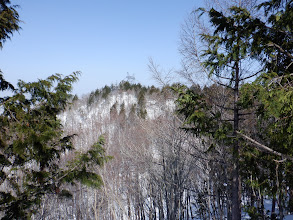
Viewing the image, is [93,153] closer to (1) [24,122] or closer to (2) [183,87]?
(1) [24,122]

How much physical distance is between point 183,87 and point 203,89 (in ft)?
5.29

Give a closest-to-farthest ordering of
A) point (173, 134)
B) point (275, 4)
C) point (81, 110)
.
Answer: point (275, 4) → point (173, 134) → point (81, 110)

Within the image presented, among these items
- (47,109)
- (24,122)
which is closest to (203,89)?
(47,109)

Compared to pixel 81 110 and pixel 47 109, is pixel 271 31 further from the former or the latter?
pixel 81 110

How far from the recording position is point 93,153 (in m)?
4.85

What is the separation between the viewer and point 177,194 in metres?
10.9

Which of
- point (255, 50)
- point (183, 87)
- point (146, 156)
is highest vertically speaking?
point (255, 50)

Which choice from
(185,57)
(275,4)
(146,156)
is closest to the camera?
(275,4)

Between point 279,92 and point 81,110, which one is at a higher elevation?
point 81,110

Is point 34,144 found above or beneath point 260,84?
beneath

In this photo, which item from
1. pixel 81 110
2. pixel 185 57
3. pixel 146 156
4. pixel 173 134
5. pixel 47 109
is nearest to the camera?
pixel 47 109

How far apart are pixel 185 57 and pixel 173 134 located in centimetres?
460

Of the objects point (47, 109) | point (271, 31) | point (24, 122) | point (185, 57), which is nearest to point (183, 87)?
point (185, 57)

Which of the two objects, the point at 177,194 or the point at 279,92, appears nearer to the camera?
the point at 279,92
